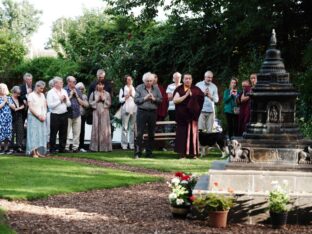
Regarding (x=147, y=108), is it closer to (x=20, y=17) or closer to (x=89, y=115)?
(x=89, y=115)

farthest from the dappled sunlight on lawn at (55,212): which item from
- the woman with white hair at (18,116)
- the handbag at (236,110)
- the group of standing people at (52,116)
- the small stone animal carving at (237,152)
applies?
the handbag at (236,110)

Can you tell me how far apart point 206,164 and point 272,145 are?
534cm

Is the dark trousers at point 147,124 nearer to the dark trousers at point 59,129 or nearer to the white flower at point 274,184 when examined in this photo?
the dark trousers at point 59,129

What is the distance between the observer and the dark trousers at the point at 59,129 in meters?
17.2

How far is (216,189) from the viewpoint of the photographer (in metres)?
8.94

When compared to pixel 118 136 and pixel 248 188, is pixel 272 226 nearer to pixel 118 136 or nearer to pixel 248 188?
pixel 248 188

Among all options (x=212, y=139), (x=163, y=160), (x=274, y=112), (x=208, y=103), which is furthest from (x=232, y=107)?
(x=274, y=112)

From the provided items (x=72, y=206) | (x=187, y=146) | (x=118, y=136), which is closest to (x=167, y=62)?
(x=118, y=136)

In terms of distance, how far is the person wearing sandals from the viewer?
1612 cm

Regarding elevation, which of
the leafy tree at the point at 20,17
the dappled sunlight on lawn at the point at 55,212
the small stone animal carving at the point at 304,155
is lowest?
the dappled sunlight on lawn at the point at 55,212

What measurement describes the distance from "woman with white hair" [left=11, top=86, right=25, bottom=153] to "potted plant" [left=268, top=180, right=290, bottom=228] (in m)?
10.3

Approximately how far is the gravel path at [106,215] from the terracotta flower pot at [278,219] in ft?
0.35

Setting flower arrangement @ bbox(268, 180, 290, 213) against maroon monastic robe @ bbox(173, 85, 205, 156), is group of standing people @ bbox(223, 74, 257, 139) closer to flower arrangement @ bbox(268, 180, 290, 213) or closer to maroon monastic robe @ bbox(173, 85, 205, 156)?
maroon monastic robe @ bbox(173, 85, 205, 156)

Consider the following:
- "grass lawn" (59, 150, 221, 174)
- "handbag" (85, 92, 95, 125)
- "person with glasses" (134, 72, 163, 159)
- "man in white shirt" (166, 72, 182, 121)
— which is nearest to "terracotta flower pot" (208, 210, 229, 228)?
"grass lawn" (59, 150, 221, 174)
